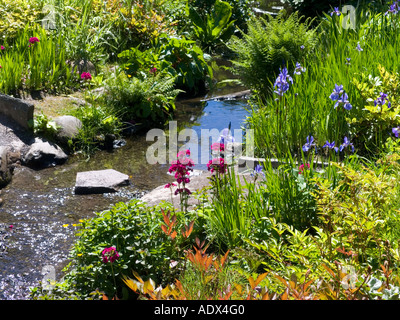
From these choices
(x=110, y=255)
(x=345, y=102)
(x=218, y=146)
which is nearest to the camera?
(x=110, y=255)

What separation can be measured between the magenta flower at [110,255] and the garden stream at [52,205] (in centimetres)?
105

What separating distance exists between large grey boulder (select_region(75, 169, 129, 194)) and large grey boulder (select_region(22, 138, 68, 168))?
749mm

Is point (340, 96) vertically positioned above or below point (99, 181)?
above

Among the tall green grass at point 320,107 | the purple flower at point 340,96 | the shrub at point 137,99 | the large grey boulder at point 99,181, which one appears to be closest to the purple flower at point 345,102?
the purple flower at point 340,96

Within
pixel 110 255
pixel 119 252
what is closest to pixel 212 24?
pixel 119 252

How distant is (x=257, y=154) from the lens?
519 centimetres

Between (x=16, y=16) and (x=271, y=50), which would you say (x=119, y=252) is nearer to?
(x=271, y=50)

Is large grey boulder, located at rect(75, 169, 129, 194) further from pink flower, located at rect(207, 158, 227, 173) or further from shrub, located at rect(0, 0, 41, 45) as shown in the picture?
shrub, located at rect(0, 0, 41, 45)

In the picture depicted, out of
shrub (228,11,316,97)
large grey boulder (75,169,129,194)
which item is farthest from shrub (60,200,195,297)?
shrub (228,11,316,97)

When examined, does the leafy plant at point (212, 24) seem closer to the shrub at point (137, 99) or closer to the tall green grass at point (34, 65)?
the shrub at point (137, 99)

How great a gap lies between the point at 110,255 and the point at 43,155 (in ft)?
11.5

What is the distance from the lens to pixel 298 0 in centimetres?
1188

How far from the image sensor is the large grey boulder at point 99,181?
546cm

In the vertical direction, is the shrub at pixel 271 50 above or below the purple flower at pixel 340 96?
above
